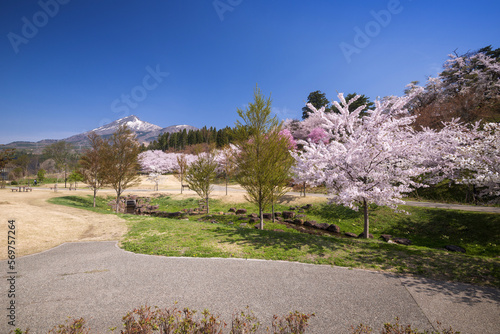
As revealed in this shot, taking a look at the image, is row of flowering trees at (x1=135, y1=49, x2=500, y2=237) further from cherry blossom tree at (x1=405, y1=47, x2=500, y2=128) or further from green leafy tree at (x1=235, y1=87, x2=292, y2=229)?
cherry blossom tree at (x1=405, y1=47, x2=500, y2=128)

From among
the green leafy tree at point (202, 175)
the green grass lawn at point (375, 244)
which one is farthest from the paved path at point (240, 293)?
the green leafy tree at point (202, 175)

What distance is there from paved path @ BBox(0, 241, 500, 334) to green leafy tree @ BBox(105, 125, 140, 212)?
617 inches

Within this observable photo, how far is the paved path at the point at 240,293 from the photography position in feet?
13.7

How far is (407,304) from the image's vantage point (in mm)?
4629

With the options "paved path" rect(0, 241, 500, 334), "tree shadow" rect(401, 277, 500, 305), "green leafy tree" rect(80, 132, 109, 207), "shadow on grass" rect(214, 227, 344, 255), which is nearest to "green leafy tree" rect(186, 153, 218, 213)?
"green leafy tree" rect(80, 132, 109, 207)

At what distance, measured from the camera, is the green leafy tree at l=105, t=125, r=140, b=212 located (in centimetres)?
2102

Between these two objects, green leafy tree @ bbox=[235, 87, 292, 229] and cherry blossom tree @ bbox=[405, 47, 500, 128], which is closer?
green leafy tree @ bbox=[235, 87, 292, 229]

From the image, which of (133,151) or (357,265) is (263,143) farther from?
(133,151)

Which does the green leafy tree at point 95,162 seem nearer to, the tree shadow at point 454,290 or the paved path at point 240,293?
the paved path at point 240,293

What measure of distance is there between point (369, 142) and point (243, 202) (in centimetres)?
1690

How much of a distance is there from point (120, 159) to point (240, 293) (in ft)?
72.8

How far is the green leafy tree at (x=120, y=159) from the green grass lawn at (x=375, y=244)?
32.5 feet

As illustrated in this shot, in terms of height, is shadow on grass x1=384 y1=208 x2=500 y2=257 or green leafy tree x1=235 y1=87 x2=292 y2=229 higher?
green leafy tree x1=235 y1=87 x2=292 y2=229

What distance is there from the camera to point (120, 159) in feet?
70.8
